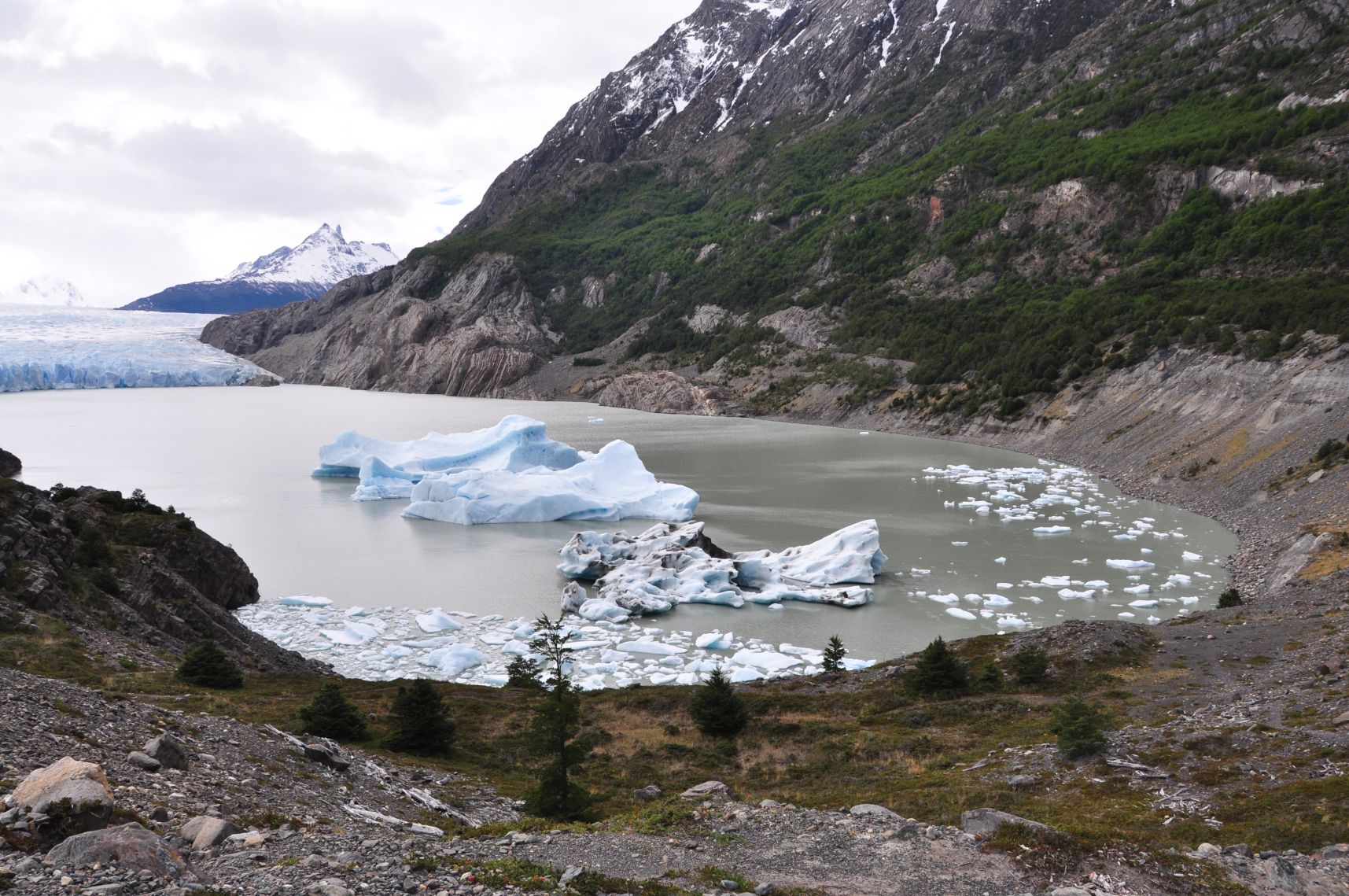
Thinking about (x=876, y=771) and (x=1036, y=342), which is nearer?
(x=876, y=771)

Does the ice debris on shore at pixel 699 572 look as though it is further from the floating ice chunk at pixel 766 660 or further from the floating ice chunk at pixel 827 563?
the floating ice chunk at pixel 766 660

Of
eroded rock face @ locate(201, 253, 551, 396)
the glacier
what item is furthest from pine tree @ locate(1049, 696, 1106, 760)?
the glacier

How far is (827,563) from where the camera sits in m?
31.0

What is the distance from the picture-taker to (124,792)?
7.77 metres

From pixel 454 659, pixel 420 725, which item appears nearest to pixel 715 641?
pixel 454 659

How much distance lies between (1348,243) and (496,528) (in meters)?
73.1

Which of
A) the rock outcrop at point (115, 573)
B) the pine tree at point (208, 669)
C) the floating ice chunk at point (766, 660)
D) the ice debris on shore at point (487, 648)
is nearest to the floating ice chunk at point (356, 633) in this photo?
the ice debris on shore at point (487, 648)

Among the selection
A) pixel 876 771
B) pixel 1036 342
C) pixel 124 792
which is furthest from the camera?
pixel 1036 342

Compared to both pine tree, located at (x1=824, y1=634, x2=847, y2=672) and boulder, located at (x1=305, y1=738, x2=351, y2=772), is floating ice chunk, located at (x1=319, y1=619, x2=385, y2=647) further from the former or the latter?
boulder, located at (x1=305, y1=738, x2=351, y2=772)

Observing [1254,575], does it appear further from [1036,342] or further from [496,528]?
[1036,342]

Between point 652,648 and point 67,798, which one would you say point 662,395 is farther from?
point 67,798

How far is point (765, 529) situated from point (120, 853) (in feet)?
117

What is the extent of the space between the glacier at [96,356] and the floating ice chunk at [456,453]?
11475cm

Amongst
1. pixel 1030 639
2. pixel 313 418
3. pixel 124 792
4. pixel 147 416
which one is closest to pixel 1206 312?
pixel 1030 639
